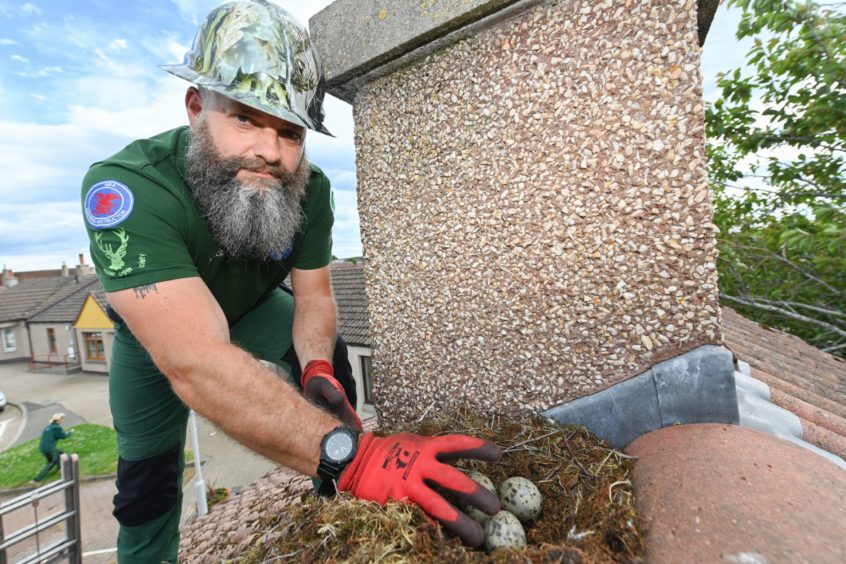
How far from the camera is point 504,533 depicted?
1152 mm

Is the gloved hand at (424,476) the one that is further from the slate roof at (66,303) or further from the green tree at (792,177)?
the slate roof at (66,303)

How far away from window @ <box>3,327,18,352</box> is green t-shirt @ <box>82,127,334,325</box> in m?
35.5

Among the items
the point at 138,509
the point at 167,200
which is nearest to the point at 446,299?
the point at 167,200

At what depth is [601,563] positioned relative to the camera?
94 cm

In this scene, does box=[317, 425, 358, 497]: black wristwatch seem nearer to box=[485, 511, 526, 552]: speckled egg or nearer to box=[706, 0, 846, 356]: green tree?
box=[485, 511, 526, 552]: speckled egg

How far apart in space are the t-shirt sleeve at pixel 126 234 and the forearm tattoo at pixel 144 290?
1 cm

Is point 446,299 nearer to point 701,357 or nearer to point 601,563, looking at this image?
point 701,357

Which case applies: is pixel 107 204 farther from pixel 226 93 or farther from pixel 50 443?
pixel 50 443

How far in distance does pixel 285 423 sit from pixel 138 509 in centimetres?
135

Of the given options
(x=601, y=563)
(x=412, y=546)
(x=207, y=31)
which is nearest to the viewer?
(x=601, y=563)

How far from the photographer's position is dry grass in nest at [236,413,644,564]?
1.00 meters

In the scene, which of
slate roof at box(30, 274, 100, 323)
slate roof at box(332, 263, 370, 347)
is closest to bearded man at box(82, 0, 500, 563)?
slate roof at box(332, 263, 370, 347)

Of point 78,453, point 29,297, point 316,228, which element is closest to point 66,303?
point 29,297

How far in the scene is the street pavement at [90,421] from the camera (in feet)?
31.4
